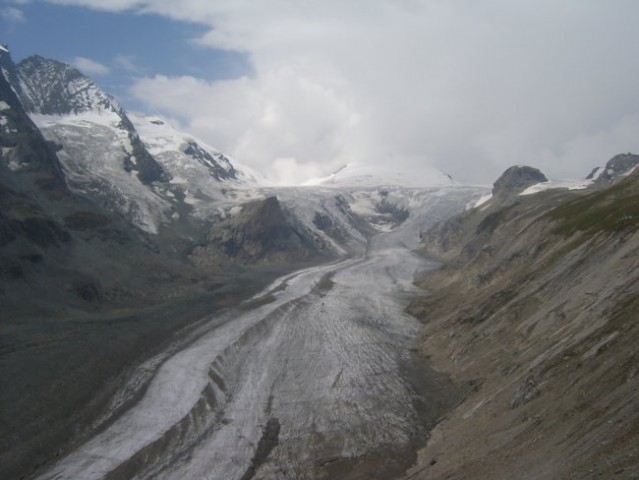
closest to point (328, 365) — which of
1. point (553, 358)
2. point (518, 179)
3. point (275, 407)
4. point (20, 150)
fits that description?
point (275, 407)

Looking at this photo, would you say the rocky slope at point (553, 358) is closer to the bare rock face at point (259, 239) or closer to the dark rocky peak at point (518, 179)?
the bare rock face at point (259, 239)

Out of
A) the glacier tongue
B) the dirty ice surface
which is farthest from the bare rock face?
the glacier tongue

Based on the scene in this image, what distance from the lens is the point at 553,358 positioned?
30938 millimetres

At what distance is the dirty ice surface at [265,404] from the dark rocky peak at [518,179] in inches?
4858

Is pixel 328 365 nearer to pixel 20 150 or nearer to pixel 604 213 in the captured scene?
pixel 604 213

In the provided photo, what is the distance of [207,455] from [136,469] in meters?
3.76

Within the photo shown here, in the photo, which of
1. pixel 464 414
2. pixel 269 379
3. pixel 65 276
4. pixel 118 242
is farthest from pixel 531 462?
pixel 118 242

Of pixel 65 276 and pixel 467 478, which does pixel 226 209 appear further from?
pixel 467 478

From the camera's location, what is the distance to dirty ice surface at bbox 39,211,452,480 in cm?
3291

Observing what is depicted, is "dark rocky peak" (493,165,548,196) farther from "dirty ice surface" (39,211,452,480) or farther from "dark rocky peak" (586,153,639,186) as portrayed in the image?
"dirty ice surface" (39,211,452,480)

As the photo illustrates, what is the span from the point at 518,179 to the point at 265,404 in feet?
535

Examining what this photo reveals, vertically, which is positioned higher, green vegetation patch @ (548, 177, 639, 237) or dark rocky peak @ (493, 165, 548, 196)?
dark rocky peak @ (493, 165, 548, 196)

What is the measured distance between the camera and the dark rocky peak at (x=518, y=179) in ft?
599

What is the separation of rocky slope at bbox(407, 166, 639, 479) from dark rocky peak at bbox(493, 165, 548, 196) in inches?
4663
